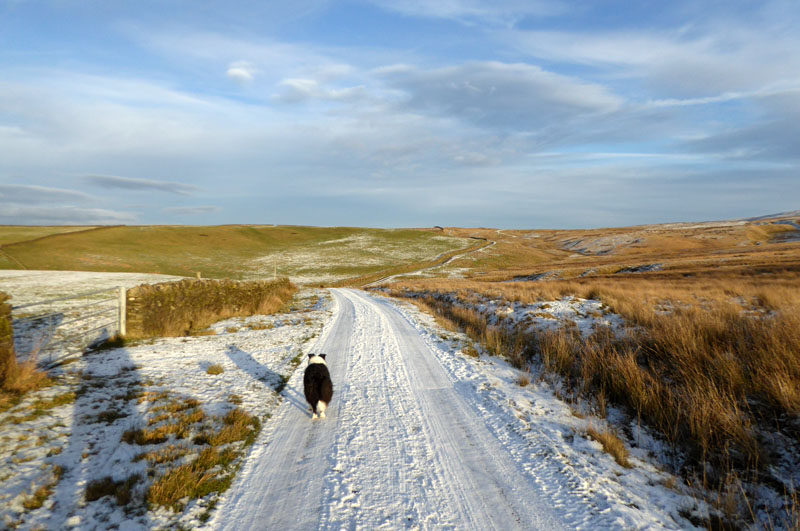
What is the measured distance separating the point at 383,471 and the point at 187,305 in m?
12.4

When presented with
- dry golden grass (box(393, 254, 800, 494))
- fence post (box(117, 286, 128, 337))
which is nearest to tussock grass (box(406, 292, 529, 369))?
dry golden grass (box(393, 254, 800, 494))

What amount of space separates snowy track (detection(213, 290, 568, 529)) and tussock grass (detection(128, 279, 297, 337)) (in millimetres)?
7303

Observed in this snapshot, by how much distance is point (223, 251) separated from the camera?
65.6 meters

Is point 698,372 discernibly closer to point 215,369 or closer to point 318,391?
point 318,391

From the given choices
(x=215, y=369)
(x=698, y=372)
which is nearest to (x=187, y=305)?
(x=215, y=369)

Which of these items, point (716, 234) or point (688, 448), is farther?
point (716, 234)

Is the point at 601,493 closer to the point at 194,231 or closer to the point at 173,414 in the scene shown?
the point at 173,414

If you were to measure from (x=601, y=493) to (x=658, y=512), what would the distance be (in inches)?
22.5

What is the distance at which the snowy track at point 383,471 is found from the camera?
3.88m

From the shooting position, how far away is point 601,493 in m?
4.31

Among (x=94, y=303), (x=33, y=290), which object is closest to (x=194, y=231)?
(x=33, y=290)

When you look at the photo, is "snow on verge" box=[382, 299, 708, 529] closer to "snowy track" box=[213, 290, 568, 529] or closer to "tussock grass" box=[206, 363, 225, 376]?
"snowy track" box=[213, 290, 568, 529]

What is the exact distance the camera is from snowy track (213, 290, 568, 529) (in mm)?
3885

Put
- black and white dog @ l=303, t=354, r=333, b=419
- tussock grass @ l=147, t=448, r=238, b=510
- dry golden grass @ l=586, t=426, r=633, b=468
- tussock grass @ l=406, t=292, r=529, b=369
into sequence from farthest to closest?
tussock grass @ l=406, t=292, r=529, b=369 < black and white dog @ l=303, t=354, r=333, b=419 < dry golden grass @ l=586, t=426, r=633, b=468 < tussock grass @ l=147, t=448, r=238, b=510
